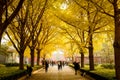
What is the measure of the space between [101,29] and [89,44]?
6.80 ft

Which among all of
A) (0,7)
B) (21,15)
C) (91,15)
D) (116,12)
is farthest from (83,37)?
(0,7)

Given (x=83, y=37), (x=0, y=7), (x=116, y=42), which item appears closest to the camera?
(x=0, y=7)

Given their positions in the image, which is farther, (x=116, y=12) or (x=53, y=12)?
(x=53, y=12)

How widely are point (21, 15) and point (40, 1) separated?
2.57 m

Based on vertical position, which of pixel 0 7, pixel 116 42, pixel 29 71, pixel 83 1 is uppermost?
pixel 83 1

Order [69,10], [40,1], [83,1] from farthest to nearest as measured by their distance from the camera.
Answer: [69,10]
[40,1]
[83,1]

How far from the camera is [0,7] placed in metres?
14.7

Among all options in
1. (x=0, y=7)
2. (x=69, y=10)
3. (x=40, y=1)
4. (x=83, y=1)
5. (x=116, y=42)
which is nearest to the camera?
(x=0, y=7)

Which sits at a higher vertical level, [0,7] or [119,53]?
[0,7]

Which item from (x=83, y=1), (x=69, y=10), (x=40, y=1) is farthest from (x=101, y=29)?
(x=83, y=1)

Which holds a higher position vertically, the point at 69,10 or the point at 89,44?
the point at 69,10

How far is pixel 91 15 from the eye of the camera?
27875 mm

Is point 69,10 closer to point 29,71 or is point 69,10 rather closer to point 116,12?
point 29,71

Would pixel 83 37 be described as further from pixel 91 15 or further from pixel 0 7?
pixel 0 7
